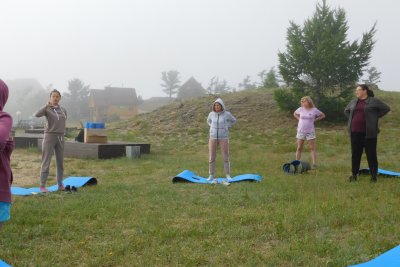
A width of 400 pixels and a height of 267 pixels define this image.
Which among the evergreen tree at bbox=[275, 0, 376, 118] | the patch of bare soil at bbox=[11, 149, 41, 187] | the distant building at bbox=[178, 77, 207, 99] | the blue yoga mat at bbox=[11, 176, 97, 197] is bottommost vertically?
the patch of bare soil at bbox=[11, 149, 41, 187]

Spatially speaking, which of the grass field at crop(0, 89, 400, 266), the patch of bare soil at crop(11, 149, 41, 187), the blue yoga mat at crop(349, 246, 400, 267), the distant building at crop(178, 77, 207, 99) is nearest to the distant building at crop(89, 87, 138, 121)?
the distant building at crop(178, 77, 207, 99)

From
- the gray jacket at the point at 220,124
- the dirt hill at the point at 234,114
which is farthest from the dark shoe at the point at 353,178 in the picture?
the dirt hill at the point at 234,114

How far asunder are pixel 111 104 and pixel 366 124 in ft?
202

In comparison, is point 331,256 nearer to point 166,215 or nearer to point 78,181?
point 166,215

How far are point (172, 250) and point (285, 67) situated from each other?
55.1ft

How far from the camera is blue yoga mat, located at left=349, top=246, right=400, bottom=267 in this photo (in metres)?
3.36

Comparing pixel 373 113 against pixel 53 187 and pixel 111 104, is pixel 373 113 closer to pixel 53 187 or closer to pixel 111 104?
pixel 53 187

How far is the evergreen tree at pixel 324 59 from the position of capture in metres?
18.7

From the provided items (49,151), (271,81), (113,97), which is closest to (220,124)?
(49,151)

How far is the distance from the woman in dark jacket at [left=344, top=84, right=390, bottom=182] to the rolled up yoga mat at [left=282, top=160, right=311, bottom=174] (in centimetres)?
139

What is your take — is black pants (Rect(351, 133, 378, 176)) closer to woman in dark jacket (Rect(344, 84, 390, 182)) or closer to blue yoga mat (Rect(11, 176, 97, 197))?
woman in dark jacket (Rect(344, 84, 390, 182))

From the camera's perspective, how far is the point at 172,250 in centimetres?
395

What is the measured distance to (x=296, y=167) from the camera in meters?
9.10

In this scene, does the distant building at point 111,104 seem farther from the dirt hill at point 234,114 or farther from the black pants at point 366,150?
the black pants at point 366,150
